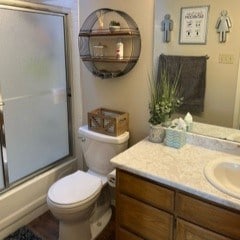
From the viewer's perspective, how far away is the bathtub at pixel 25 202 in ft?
6.43

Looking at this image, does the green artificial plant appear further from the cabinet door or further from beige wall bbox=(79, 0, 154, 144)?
the cabinet door

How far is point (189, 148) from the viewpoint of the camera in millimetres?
1697

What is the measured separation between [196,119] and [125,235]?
35.1 inches

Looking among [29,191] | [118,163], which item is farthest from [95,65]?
[29,191]

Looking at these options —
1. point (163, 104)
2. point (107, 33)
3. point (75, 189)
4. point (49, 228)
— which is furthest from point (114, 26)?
point (49, 228)

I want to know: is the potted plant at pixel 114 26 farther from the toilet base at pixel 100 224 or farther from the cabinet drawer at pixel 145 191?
the toilet base at pixel 100 224

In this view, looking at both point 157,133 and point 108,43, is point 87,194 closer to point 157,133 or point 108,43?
point 157,133

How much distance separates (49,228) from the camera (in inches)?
82.9

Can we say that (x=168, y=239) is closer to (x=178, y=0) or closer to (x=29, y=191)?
(x=29, y=191)

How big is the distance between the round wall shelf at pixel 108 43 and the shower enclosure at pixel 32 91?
0.95ft

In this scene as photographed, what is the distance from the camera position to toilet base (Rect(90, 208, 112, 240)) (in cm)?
203

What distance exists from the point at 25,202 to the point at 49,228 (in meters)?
0.29

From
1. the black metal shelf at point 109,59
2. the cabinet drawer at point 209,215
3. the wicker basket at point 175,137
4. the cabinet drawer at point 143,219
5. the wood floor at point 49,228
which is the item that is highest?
the black metal shelf at point 109,59

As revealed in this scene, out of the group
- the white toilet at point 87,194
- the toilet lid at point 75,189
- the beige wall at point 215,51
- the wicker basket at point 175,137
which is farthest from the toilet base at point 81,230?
the beige wall at point 215,51
